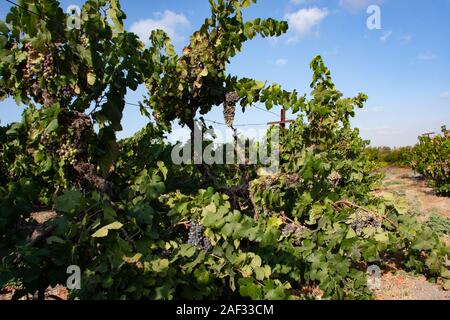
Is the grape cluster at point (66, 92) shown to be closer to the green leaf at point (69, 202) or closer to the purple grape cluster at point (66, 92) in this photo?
the purple grape cluster at point (66, 92)

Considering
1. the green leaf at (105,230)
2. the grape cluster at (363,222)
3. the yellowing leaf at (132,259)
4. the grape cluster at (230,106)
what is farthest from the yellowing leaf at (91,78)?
the grape cluster at (363,222)

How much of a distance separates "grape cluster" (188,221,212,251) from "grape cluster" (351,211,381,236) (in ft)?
6.18

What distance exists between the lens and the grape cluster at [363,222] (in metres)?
3.80

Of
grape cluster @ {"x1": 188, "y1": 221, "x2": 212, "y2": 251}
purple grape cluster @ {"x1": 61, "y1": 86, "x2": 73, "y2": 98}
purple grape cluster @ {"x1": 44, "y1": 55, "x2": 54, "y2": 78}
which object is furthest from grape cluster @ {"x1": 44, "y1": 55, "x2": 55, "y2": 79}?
grape cluster @ {"x1": 188, "y1": 221, "x2": 212, "y2": 251}

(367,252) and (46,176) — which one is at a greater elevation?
(46,176)

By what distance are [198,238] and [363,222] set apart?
209 centimetres

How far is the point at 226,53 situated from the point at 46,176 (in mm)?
2079

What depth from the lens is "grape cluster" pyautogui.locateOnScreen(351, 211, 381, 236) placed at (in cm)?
380

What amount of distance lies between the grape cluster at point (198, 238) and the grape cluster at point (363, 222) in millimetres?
1882

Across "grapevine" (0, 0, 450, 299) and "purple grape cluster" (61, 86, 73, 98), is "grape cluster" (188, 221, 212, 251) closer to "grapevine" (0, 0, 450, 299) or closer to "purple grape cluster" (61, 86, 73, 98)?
"grapevine" (0, 0, 450, 299)

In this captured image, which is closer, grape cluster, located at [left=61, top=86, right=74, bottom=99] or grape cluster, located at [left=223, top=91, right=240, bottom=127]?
grape cluster, located at [left=61, top=86, right=74, bottom=99]
